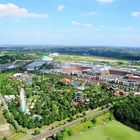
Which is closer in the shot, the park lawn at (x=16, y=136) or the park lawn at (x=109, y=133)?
the park lawn at (x=16, y=136)

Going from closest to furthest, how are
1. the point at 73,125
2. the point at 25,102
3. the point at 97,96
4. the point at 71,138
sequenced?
1. the point at 71,138
2. the point at 73,125
3. the point at 25,102
4. the point at 97,96

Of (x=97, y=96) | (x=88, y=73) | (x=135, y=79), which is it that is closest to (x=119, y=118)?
(x=97, y=96)

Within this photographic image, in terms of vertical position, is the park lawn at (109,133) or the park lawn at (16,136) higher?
the park lawn at (16,136)

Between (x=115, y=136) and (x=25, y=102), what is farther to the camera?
(x=25, y=102)

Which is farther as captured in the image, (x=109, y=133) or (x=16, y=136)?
(x=109, y=133)

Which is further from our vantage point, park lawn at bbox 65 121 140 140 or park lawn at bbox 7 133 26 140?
park lawn at bbox 65 121 140 140

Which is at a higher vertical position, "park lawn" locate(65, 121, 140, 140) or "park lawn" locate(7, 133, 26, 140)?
"park lawn" locate(7, 133, 26, 140)

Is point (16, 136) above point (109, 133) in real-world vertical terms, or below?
above

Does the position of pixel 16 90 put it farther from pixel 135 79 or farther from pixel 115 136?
pixel 135 79
